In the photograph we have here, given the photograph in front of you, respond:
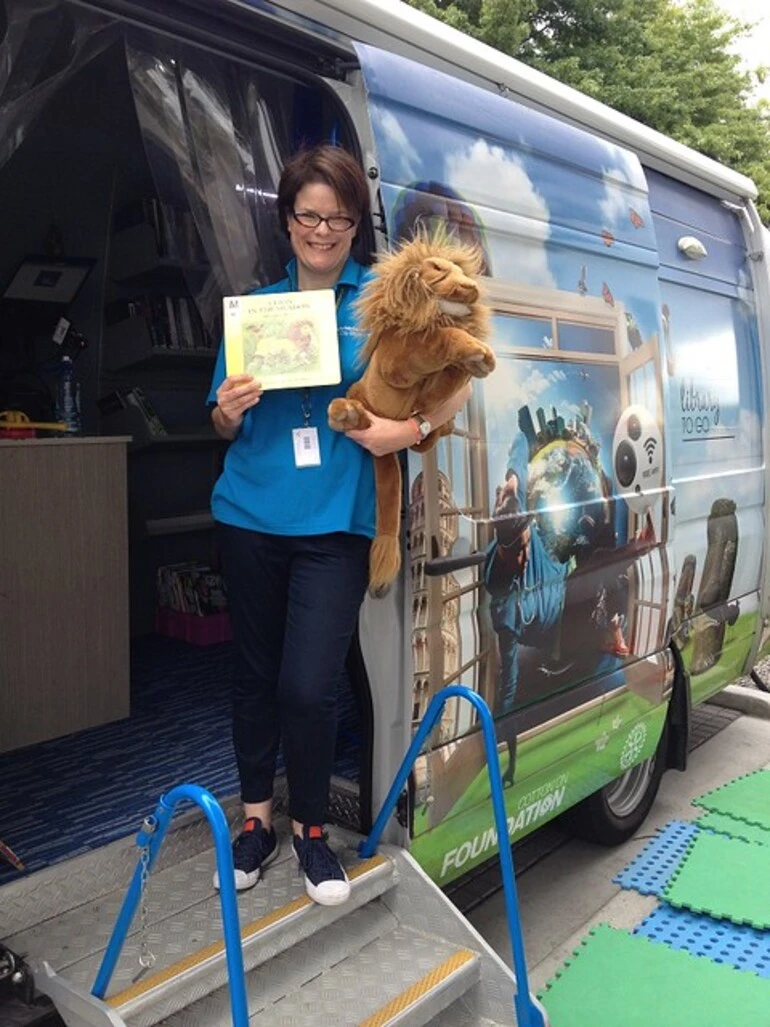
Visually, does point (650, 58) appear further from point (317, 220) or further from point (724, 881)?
point (317, 220)

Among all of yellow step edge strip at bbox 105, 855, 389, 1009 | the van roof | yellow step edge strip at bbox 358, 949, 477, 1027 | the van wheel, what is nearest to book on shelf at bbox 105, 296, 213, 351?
the van roof

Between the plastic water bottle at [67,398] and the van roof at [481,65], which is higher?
the van roof at [481,65]

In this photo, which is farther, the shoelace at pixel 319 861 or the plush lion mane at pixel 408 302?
the shoelace at pixel 319 861

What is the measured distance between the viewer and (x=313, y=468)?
90.2 inches

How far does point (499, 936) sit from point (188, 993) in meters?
1.70

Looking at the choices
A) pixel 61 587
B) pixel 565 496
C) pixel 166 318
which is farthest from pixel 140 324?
pixel 565 496

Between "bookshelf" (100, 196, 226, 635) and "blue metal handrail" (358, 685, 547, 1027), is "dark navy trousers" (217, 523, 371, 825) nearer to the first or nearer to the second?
"blue metal handrail" (358, 685, 547, 1027)

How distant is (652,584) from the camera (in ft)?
11.7

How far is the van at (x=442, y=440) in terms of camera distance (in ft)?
8.14

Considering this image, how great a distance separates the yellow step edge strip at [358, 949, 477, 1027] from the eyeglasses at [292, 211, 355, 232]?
1.80 meters

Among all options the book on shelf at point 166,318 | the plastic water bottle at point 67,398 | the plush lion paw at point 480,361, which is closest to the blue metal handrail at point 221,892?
the plush lion paw at point 480,361

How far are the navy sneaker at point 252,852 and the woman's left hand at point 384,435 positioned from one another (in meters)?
1.07

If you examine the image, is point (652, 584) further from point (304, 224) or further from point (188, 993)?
point (188, 993)

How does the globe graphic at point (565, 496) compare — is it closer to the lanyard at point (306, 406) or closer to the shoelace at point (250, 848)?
the lanyard at point (306, 406)
